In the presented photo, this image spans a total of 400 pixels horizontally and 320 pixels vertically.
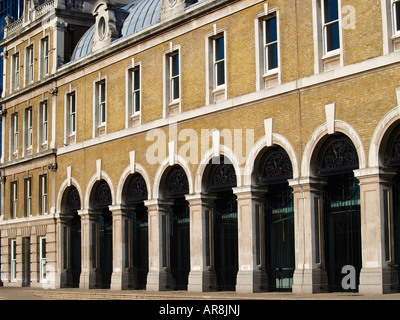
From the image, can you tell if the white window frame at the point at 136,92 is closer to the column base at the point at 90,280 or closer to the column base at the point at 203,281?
the column base at the point at 90,280

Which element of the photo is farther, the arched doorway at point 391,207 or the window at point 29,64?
the window at point 29,64

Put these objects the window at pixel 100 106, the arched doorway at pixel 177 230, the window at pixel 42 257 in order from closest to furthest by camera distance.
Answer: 1. the arched doorway at pixel 177 230
2. the window at pixel 100 106
3. the window at pixel 42 257

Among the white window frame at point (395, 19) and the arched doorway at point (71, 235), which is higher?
the white window frame at point (395, 19)

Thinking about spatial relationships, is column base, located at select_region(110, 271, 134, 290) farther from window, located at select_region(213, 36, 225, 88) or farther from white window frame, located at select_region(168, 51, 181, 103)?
window, located at select_region(213, 36, 225, 88)

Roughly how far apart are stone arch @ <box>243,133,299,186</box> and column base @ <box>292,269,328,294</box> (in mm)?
2912

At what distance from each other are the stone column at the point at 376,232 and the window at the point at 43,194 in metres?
22.2

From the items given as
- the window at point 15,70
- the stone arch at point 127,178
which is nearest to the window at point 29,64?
the window at point 15,70

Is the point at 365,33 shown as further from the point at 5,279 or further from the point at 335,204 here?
the point at 5,279

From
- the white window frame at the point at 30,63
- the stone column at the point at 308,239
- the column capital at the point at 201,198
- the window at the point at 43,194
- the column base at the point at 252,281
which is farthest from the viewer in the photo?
the white window frame at the point at 30,63

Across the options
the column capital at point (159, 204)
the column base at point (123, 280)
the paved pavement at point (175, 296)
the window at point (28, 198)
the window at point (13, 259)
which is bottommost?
the paved pavement at point (175, 296)

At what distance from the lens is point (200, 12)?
30984mm

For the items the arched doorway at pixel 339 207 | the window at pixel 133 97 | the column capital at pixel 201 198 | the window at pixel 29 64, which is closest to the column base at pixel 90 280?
the window at pixel 133 97

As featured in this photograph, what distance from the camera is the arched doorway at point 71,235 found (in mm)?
40312
